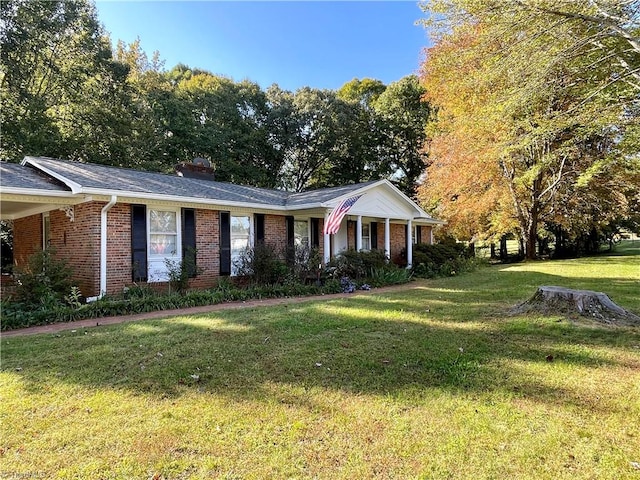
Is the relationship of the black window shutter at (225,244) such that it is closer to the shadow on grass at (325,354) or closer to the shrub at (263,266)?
the shrub at (263,266)

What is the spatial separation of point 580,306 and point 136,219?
9.53 metres

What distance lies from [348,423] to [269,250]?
8.36m

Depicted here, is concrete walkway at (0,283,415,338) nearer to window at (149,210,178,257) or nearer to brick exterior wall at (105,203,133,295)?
brick exterior wall at (105,203,133,295)

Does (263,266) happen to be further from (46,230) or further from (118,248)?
(46,230)

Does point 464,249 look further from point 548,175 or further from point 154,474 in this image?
point 154,474

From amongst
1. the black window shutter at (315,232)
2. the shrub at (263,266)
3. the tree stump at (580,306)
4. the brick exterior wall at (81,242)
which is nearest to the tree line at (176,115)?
the brick exterior wall at (81,242)

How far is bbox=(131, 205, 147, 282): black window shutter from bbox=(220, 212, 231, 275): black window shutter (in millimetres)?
2215

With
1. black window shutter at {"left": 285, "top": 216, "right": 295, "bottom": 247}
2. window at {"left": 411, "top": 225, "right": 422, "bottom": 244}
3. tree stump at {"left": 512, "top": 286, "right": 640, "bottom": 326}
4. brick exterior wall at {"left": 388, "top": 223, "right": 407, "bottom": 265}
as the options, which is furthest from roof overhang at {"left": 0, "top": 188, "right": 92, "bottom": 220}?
window at {"left": 411, "top": 225, "right": 422, "bottom": 244}

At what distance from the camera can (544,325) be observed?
5.65 m

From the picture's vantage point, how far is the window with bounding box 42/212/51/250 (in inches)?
415

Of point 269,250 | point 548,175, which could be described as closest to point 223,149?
point 269,250

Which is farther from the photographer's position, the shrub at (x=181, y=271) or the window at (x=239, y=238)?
the window at (x=239, y=238)

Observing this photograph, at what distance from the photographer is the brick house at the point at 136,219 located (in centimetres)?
886

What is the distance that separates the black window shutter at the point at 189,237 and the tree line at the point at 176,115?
33.5ft
